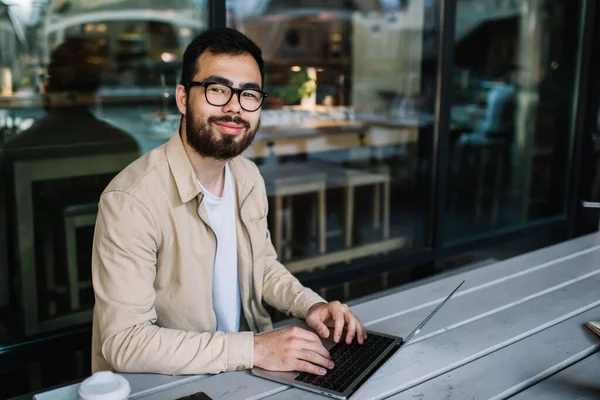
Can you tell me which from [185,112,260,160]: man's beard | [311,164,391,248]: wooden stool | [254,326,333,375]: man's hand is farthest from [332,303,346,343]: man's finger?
[311,164,391,248]: wooden stool

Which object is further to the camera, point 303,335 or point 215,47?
point 215,47

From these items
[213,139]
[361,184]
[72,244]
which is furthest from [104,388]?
[361,184]

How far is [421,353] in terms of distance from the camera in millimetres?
1418

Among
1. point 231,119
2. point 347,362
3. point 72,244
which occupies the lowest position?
point 72,244

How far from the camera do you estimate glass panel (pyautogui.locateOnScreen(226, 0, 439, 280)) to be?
3.57 meters

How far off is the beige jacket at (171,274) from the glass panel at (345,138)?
1.60 m

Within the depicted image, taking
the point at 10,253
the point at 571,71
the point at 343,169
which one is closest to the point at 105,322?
the point at 10,253

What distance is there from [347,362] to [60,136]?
1937 millimetres

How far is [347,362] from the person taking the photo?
1367mm

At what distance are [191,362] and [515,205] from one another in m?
3.43

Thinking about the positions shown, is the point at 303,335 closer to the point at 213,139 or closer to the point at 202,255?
the point at 202,255

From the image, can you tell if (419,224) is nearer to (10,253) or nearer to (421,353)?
(10,253)

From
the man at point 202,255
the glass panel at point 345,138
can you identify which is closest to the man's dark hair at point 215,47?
the man at point 202,255

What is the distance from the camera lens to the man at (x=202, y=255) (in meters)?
1.34
